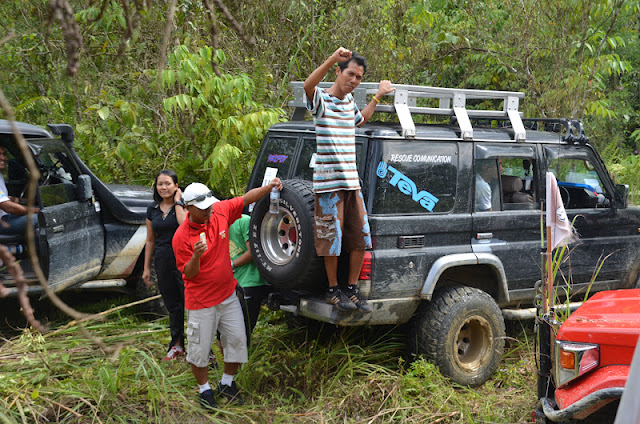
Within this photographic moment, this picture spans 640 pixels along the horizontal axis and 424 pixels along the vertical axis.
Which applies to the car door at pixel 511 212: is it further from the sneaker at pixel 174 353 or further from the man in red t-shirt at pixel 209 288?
the sneaker at pixel 174 353

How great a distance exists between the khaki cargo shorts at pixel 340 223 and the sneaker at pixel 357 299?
28 centimetres

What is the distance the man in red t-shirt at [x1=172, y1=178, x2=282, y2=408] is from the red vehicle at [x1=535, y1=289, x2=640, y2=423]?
218cm

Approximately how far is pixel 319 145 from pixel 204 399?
1.98 m

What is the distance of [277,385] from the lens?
5090 mm

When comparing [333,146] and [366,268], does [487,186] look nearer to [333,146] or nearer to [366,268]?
[366,268]

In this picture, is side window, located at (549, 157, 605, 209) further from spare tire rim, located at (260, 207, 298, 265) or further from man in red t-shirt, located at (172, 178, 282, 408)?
man in red t-shirt, located at (172, 178, 282, 408)

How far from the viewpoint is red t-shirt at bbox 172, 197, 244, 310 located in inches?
186

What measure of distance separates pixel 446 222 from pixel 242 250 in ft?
Answer: 5.25

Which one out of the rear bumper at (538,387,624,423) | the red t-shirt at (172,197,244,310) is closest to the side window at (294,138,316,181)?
the red t-shirt at (172,197,244,310)

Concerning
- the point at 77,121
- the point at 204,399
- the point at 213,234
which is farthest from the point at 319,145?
the point at 77,121

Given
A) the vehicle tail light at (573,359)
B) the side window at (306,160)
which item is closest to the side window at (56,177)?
the side window at (306,160)

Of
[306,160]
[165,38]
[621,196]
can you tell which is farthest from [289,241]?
[165,38]

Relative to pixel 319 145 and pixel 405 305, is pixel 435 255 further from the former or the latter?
pixel 319 145

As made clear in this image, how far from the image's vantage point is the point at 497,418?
15.0 feet
